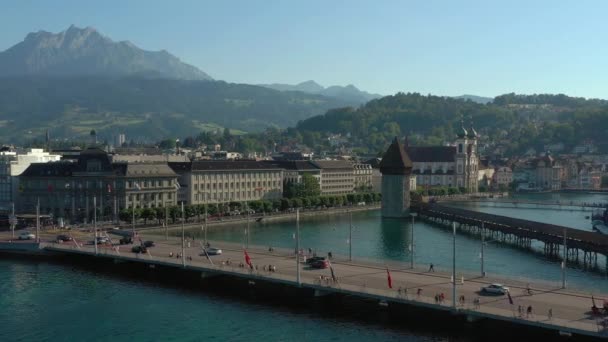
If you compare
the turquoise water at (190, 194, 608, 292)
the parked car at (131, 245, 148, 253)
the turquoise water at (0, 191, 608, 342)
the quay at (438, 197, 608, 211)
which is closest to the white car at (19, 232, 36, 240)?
the turquoise water at (0, 191, 608, 342)

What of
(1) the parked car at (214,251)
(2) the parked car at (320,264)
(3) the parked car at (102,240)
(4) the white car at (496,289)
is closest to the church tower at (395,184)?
(3) the parked car at (102,240)

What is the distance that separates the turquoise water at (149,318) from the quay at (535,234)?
19.0m

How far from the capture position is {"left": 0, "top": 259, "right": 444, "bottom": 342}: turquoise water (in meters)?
45.2

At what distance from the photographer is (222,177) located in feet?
413

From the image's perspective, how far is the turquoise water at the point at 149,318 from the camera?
45.2 meters

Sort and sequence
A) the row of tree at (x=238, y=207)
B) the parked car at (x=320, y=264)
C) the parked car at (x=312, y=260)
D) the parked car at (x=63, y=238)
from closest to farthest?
1. the parked car at (x=320, y=264)
2. the parked car at (x=312, y=260)
3. the parked car at (x=63, y=238)
4. the row of tree at (x=238, y=207)

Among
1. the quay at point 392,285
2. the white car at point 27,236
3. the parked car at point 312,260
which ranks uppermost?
the parked car at point 312,260

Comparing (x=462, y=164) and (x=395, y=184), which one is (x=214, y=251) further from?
(x=462, y=164)

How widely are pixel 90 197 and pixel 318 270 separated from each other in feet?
175

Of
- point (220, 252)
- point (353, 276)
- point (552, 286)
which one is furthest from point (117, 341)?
point (552, 286)

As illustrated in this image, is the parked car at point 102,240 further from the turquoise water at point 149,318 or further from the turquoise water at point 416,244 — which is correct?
the turquoise water at point 416,244

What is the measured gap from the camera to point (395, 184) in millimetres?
128000

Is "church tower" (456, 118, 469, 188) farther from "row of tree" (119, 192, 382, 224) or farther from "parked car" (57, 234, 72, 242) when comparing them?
"parked car" (57, 234, 72, 242)

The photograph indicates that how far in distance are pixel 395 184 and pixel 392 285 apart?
76.8 meters
